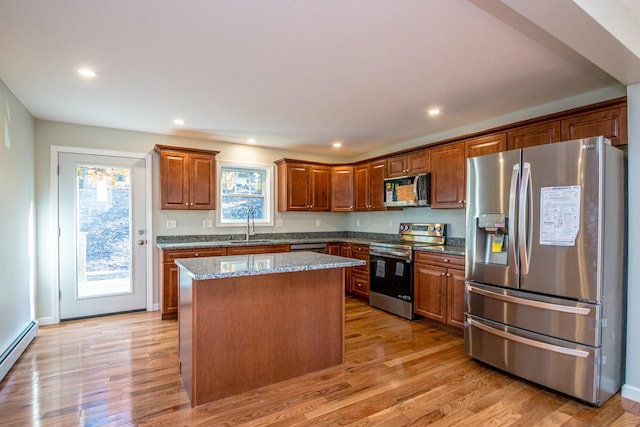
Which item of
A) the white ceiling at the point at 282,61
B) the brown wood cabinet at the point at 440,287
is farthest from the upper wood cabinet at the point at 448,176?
the brown wood cabinet at the point at 440,287

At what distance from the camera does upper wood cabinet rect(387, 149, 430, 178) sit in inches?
171

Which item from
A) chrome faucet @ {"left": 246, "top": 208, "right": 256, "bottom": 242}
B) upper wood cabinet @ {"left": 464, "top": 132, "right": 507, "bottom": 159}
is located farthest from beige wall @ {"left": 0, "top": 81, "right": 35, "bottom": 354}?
upper wood cabinet @ {"left": 464, "top": 132, "right": 507, "bottom": 159}

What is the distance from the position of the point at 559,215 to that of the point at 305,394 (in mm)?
2201

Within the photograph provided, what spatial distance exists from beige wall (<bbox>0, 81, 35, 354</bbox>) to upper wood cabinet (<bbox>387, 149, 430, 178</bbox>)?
4.26 metres

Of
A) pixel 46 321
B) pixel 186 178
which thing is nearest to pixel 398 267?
pixel 186 178

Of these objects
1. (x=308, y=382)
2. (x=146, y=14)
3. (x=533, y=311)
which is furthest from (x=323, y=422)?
(x=146, y=14)

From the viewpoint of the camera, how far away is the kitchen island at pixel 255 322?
2281mm

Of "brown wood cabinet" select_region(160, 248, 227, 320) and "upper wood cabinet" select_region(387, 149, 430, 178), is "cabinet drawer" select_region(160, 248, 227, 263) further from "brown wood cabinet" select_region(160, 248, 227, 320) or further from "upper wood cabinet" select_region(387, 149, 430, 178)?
"upper wood cabinet" select_region(387, 149, 430, 178)

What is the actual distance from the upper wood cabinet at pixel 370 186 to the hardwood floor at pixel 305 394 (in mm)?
2364

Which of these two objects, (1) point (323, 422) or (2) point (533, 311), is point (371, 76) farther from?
(1) point (323, 422)

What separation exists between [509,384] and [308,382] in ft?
5.08

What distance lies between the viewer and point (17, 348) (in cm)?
296

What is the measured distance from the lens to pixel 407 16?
1919 mm

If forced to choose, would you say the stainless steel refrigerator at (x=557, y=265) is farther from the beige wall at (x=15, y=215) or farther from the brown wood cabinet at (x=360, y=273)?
the beige wall at (x=15, y=215)
